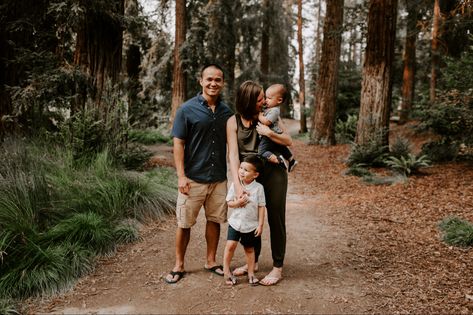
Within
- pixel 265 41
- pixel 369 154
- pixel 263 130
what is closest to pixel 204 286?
pixel 263 130

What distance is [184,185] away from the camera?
3623 mm

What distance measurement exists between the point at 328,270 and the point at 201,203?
166 cm

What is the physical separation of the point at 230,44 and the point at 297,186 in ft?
33.8

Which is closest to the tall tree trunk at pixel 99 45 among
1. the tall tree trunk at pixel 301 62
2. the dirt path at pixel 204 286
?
the dirt path at pixel 204 286

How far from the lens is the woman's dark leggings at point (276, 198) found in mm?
3580

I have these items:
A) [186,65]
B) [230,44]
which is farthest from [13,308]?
[230,44]

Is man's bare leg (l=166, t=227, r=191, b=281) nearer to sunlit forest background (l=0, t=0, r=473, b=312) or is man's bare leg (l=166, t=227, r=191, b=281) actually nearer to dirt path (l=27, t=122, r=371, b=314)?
dirt path (l=27, t=122, r=371, b=314)

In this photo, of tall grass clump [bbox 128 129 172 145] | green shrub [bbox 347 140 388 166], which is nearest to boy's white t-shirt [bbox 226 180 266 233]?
green shrub [bbox 347 140 388 166]

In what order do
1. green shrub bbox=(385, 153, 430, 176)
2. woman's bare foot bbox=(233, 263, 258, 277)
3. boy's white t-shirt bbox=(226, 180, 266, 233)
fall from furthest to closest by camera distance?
green shrub bbox=(385, 153, 430, 176) → woman's bare foot bbox=(233, 263, 258, 277) → boy's white t-shirt bbox=(226, 180, 266, 233)

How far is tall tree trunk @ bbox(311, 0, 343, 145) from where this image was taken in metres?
13.2

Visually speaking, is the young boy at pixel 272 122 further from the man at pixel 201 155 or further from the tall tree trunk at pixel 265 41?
the tall tree trunk at pixel 265 41

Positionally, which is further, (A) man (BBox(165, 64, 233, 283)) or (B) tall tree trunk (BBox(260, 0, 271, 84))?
(B) tall tree trunk (BBox(260, 0, 271, 84))

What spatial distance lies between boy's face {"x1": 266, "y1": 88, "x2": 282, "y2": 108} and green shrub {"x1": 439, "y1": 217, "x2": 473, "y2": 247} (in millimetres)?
3061

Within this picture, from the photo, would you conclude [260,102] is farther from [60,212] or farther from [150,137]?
[150,137]
